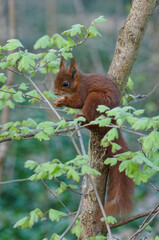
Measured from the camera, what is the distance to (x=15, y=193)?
470cm

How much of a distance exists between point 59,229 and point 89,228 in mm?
2305

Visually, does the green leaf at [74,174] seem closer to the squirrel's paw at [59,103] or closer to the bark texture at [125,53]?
the bark texture at [125,53]

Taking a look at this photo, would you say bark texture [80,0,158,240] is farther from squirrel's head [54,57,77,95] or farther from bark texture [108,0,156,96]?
squirrel's head [54,57,77,95]

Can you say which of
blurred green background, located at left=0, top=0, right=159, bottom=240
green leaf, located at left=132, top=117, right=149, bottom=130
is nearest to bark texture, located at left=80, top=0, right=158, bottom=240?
green leaf, located at left=132, top=117, right=149, bottom=130

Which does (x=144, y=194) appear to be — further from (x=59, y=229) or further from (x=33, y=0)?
(x=33, y=0)

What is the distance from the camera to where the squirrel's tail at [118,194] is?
5.79 ft

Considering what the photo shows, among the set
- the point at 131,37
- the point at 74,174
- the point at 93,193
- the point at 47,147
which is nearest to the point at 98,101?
the point at 131,37

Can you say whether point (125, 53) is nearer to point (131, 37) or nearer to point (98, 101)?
point (131, 37)

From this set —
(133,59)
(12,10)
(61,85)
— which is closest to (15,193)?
(12,10)

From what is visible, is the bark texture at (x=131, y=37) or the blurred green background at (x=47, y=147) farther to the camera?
the blurred green background at (x=47, y=147)

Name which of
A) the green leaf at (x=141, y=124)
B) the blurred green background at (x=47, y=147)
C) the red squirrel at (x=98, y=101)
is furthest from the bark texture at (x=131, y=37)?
the blurred green background at (x=47, y=147)

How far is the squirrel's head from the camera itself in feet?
7.30

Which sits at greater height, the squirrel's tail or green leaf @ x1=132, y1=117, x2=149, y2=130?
green leaf @ x1=132, y1=117, x2=149, y2=130

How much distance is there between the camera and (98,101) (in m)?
1.99
